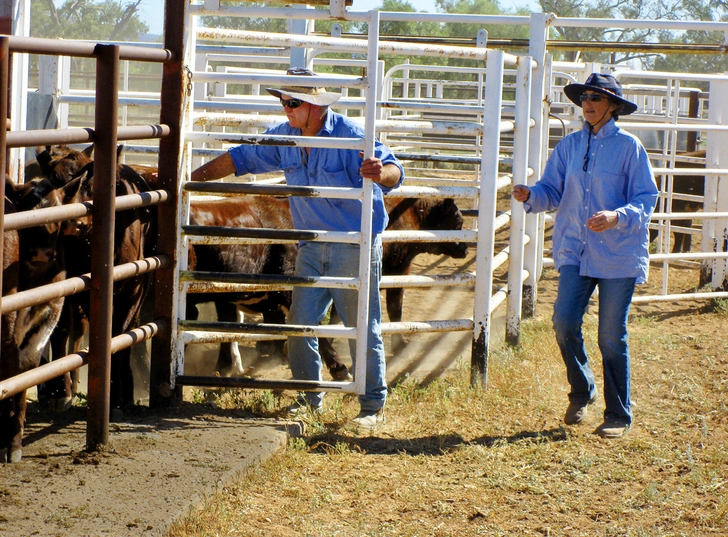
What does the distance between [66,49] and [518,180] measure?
382 centimetres

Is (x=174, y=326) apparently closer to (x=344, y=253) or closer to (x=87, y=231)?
(x=87, y=231)

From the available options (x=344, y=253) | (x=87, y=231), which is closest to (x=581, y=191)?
(x=344, y=253)

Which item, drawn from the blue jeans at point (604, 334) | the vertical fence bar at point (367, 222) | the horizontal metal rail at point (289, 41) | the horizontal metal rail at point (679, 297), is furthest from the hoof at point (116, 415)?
the horizontal metal rail at point (679, 297)

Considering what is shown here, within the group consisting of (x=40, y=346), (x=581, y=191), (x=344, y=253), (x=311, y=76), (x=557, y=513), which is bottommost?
(x=557, y=513)

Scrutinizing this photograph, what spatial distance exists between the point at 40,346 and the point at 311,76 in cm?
193

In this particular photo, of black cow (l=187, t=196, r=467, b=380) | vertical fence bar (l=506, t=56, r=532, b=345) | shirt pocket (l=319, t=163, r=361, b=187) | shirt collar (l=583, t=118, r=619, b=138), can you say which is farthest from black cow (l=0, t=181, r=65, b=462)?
vertical fence bar (l=506, t=56, r=532, b=345)

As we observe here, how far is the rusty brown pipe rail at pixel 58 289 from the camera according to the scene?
349 centimetres

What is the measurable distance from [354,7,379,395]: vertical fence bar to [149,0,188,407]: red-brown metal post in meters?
0.94

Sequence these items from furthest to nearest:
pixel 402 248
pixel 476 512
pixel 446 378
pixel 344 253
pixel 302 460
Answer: pixel 402 248 → pixel 446 378 → pixel 344 253 → pixel 302 460 → pixel 476 512

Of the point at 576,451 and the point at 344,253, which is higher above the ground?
the point at 344,253

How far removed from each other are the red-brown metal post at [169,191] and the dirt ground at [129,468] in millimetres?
206

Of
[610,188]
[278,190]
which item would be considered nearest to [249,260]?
[278,190]

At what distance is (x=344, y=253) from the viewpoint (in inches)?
205

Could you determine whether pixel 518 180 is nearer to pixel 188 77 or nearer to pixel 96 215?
pixel 188 77
